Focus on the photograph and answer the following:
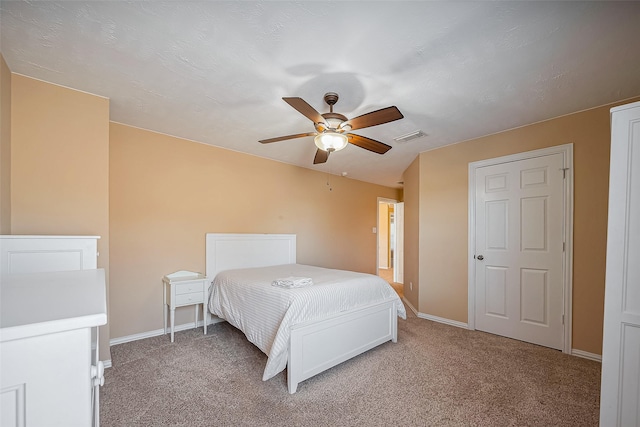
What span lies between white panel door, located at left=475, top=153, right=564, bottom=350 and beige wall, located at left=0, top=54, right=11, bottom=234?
4.59 m

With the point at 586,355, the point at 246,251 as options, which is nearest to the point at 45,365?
the point at 246,251

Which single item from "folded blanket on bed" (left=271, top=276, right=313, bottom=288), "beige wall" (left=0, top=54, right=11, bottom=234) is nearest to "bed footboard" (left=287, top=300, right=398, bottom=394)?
"folded blanket on bed" (left=271, top=276, right=313, bottom=288)

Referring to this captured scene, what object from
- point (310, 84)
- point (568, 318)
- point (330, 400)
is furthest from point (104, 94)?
point (568, 318)

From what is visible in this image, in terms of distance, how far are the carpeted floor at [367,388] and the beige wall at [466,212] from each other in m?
0.65

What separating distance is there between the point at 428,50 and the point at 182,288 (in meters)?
3.32

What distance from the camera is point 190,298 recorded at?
3264mm

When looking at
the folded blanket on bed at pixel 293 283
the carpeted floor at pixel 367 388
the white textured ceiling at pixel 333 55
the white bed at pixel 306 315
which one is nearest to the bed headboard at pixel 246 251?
the white bed at pixel 306 315

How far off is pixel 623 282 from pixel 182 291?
3.61 m

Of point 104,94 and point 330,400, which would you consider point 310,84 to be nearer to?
point 104,94

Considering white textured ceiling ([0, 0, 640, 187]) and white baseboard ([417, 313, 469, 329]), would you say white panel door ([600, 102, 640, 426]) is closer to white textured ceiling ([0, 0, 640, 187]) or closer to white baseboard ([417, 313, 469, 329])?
white textured ceiling ([0, 0, 640, 187])

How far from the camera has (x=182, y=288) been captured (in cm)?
320

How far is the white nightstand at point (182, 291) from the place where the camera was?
3.14 metres

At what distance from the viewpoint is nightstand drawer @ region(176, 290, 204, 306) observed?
3.18m

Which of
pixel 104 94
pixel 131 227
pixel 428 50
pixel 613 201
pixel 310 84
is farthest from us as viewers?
pixel 131 227
